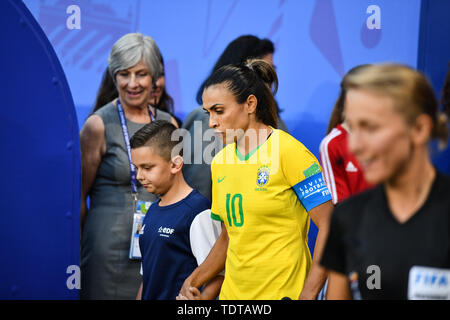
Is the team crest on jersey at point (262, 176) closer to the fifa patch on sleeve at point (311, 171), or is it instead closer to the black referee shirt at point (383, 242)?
the fifa patch on sleeve at point (311, 171)

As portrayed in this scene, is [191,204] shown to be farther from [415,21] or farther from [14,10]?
[415,21]

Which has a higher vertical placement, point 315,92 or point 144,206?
point 315,92

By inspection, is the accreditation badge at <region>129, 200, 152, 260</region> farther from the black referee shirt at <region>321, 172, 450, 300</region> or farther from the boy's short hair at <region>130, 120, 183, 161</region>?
the black referee shirt at <region>321, 172, 450, 300</region>

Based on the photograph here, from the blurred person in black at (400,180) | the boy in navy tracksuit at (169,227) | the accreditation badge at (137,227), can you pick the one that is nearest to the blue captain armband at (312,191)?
the boy in navy tracksuit at (169,227)

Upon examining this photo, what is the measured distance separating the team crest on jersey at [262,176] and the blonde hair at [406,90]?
114 cm

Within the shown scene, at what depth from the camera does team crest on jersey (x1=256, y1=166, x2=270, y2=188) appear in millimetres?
2529

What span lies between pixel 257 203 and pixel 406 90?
122 centimetres

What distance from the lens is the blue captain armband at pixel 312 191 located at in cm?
244

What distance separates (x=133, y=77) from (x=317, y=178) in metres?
1.68

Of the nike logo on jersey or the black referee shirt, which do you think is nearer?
the black referee shirt

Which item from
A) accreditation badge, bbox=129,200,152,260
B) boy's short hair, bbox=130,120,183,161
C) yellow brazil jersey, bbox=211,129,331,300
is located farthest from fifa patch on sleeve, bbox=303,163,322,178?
accreditation badge, bbox=129,200,152,260

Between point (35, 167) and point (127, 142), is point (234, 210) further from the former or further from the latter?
point (127, 142)
